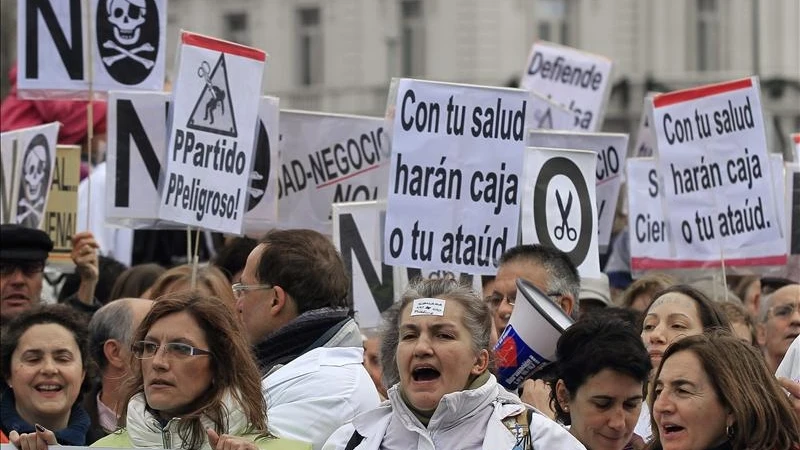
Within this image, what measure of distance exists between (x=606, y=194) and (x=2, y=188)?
3.27 meters

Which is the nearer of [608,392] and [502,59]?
[608,392]

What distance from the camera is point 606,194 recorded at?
12.6m

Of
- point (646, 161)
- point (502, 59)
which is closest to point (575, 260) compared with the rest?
point (646, 161)

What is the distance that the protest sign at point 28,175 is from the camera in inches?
469

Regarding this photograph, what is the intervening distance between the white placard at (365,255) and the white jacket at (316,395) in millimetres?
2189

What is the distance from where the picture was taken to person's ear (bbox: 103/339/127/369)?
9.35 meters

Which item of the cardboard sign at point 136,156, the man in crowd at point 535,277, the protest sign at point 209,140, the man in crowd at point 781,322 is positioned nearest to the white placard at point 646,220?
the man in crowd at point 781,322

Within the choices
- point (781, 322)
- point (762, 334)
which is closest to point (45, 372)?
point (781, 322)

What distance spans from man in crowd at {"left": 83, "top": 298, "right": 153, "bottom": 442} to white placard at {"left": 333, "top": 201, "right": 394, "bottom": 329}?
1.45 metres

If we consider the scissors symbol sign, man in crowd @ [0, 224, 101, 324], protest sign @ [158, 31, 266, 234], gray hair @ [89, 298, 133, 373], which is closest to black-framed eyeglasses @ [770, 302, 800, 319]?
the scissors symbol sign

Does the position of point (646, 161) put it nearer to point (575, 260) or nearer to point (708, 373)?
point (575, 260)

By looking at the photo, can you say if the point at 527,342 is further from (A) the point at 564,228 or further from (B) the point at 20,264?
(B) the point at 20,264

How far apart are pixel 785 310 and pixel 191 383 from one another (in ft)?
12.9

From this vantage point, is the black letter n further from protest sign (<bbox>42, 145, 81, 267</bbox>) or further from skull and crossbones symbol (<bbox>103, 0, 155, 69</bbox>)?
protest sign (<bbox>42, 145, 81, 267</bbox>)
